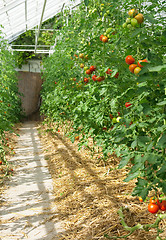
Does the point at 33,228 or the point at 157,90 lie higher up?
the point at 157,90

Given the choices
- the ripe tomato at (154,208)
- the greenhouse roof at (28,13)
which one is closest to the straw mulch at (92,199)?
the ripe tomato at (154,208)

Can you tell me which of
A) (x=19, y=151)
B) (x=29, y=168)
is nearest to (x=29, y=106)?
(x=19, y=151)

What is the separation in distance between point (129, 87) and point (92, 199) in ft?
3.56

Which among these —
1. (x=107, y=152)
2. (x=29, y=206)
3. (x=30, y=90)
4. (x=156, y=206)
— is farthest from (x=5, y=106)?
(x=30, y=90)

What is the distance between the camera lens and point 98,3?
7.58 ft

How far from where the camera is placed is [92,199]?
2.25 metres

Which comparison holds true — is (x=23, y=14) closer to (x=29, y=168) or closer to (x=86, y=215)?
(x=29, y=168)

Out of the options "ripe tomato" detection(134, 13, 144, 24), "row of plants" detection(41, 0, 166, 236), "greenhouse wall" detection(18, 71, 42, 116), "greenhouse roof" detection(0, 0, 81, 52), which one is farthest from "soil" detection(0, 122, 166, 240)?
"greenhouse wall" detection(18, 71, 42, 116)

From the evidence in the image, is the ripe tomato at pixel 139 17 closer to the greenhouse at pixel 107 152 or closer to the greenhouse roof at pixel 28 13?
the greenhouse at pixel 107 152

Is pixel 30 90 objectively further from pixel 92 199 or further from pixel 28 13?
pixel 92 199

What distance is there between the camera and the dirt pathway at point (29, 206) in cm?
187

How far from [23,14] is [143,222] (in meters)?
7.20

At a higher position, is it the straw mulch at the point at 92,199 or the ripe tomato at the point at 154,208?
the ripe tomato at the point at 154,208

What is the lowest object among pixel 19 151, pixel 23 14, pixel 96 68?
pixel 19 151
